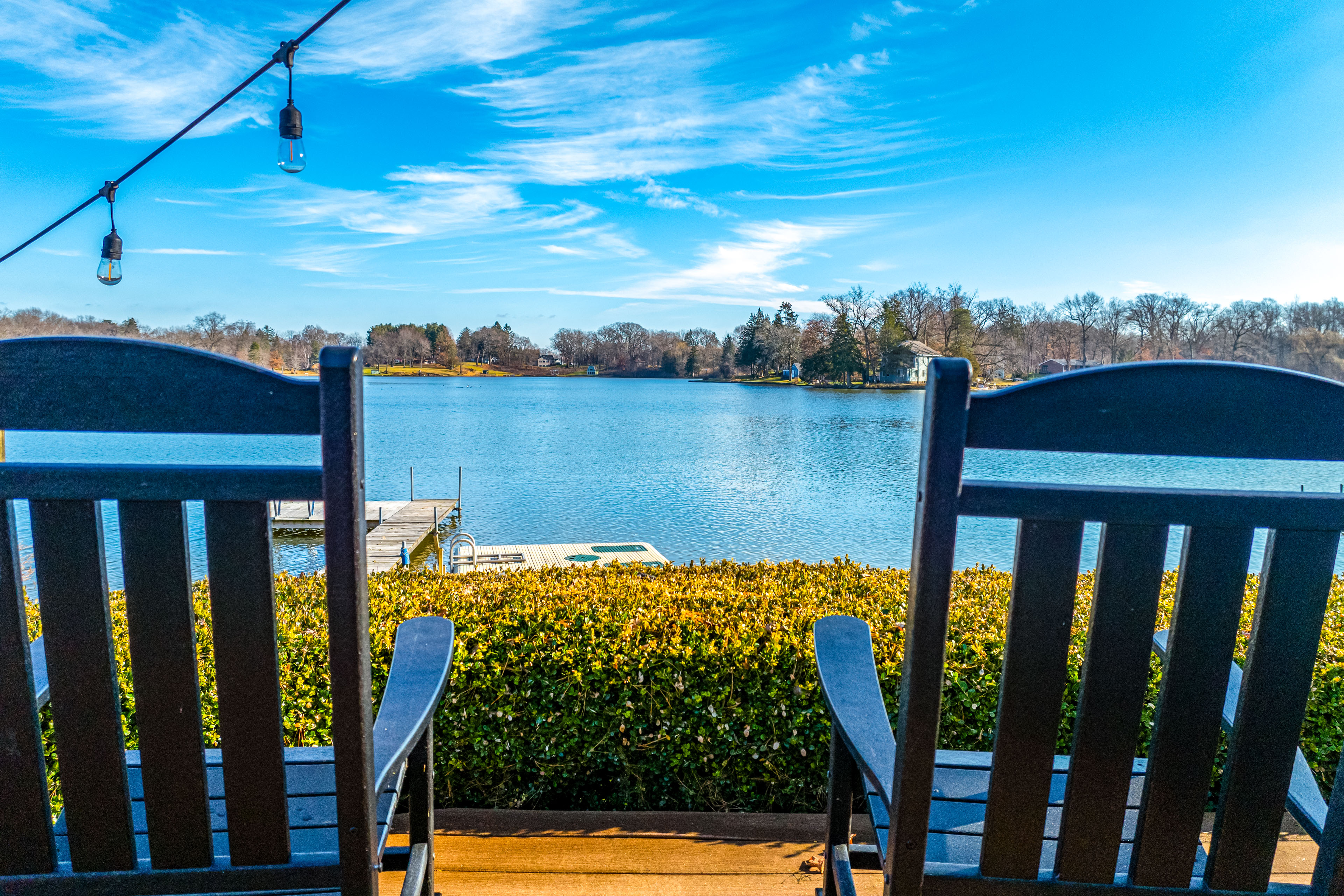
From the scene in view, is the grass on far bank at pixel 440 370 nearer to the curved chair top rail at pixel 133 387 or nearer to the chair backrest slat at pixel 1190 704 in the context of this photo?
the curved chair top rail at pixel 133 387

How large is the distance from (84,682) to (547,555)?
1381 cm

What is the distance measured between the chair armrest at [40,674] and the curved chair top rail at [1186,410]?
100 centimetres

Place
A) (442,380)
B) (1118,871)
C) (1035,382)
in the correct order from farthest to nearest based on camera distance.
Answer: (442,380)
(1118,871)
(1035,382)

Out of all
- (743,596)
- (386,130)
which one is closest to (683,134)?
(386,130)

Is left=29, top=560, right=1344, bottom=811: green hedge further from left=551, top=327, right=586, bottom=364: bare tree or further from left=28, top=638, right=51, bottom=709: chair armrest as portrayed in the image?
left=551, top=327, right=586, bottom=364: bare tree

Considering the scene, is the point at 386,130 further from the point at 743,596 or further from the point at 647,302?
the point at 743,596

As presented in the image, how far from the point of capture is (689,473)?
3017 cm

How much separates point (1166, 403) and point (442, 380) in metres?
104

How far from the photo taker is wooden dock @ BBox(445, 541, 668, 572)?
12.7 m

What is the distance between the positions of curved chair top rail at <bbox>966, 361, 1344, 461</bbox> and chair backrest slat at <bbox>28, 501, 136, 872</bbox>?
868 millimetres

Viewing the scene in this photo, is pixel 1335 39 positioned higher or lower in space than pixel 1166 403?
higher

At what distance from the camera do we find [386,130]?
47.5 metres

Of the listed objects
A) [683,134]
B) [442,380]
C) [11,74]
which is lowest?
[442,380]

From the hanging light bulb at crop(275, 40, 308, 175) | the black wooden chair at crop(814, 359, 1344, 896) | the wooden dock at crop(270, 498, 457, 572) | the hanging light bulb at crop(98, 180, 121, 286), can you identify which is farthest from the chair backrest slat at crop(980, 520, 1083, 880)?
the wooden dock at crop(270, 498, 457, 572)
